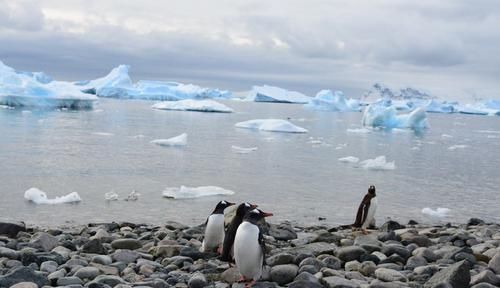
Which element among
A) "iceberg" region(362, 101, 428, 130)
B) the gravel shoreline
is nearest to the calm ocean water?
the gravel shoreline

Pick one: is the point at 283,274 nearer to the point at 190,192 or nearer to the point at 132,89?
the point at 190,192

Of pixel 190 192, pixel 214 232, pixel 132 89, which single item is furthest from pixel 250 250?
pixel 132 89

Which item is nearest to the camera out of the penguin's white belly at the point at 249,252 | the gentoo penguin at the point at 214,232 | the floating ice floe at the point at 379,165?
the penguin's white belly at the point at 249,252

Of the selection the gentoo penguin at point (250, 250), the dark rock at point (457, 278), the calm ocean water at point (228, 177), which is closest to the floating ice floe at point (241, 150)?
the calm ocean water at point (228, 177)

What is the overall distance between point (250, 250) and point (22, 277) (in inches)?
61.5

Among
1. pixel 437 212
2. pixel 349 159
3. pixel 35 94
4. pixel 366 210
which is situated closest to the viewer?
pixel 366 210

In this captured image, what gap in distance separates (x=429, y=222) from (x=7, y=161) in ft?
35.2

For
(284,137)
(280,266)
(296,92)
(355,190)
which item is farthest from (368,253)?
(296,92)

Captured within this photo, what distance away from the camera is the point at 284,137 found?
3072 cm

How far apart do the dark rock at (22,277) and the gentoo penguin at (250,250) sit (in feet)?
4.46

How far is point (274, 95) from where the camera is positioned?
98938 mm

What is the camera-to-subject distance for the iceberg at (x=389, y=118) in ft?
135

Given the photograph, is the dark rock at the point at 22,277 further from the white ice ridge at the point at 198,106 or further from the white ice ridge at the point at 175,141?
the white ice ridge at the point at 198,106

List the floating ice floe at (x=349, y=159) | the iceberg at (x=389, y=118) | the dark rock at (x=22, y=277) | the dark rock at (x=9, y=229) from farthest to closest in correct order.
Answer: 1. the iceberg at (x=389, y=118)
2. the floating ice floe at (x=349, y=159)
3. the dark rock at (x=9, y=229)
4. the dark rock at (x=22, y=277)
